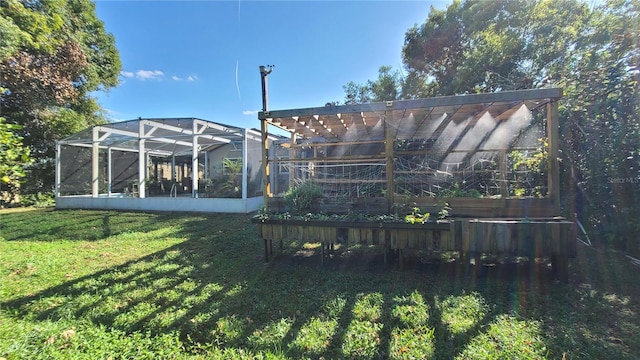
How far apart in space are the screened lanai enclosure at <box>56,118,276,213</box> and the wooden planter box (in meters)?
5.37

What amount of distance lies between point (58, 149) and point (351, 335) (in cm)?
1342

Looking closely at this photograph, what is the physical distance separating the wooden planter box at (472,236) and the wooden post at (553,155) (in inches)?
11.4

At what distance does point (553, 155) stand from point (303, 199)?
129 inches

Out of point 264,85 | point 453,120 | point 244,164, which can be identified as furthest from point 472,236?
point 244,164

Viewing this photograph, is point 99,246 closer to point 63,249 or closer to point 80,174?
point 63,249

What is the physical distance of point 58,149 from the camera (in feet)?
35.4

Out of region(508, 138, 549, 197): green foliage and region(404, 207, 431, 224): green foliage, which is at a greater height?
region(508, 138, 549, 197): green foliage

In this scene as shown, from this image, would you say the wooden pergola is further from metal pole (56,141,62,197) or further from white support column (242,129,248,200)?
metal pole (56,141,62,197)

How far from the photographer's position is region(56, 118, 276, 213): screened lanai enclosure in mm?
9117

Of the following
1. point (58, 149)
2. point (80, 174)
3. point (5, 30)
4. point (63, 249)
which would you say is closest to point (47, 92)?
point (58, 149)

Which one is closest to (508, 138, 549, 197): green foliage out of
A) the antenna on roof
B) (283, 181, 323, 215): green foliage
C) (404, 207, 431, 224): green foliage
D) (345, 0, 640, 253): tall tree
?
(345, 0, 640, 253): tall tree

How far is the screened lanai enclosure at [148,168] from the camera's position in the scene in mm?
9117

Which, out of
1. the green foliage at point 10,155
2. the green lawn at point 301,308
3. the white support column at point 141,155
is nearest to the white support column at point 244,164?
the white support column at point 141,155

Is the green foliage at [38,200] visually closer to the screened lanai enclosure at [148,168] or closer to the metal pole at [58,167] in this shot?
the metal pole at [58,167]
